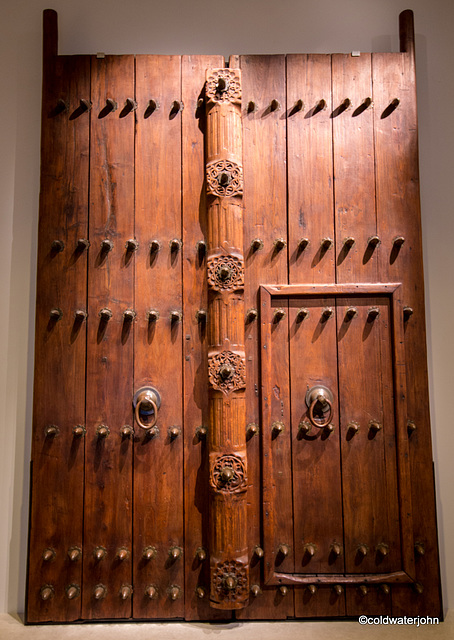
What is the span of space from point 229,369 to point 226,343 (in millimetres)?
118

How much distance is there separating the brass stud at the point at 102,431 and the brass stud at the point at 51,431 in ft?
0.62

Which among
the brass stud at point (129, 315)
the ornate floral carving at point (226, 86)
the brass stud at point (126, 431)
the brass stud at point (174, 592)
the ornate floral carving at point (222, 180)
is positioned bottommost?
the brass stud at point (174, 592)

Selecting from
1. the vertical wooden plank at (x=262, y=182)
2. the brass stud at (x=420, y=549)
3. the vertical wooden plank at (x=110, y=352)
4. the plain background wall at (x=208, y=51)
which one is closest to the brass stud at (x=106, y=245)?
the vertical wooden plank at (x=110, y=352)

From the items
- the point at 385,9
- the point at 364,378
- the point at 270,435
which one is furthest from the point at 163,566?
the point at 385,9

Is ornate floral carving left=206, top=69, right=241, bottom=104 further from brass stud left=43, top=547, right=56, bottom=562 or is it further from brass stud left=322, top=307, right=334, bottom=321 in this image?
brass stud left=43, top=547, right=56, bottom=562

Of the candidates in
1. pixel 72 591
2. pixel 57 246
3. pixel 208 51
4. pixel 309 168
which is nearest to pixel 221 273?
pixel 309 168

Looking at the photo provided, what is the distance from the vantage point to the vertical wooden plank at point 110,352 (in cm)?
183

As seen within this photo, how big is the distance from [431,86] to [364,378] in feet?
5.04

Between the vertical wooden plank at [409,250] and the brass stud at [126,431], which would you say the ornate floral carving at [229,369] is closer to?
the brass stud at [126,431]

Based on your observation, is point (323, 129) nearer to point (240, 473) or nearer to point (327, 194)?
point (327, 194)

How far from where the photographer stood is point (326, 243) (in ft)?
6.31

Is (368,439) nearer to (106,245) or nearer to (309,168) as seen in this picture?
(309,168)

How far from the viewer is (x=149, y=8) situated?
2.12 m

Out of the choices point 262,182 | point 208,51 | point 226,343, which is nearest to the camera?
point 226,343
